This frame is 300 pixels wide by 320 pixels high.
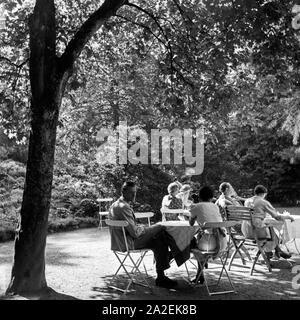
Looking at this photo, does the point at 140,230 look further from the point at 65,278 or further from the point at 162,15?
the point at 162,15

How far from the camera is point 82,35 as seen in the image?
22.7 feet

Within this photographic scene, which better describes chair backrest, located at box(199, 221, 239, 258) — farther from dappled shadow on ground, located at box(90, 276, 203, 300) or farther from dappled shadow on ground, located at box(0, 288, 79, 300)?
dappled shadow on ground, located at box(0, 288, 79, 300)

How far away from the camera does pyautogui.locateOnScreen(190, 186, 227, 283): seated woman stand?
6.88 metres

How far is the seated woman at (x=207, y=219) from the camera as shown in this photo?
271 inches

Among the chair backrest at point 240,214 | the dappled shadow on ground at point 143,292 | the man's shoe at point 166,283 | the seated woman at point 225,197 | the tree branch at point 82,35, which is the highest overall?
the tree branch at point 82,35

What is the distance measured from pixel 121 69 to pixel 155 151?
27.7 ft

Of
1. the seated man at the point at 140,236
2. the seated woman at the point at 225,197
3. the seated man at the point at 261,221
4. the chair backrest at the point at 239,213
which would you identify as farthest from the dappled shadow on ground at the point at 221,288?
the seated woman at the point at 225,197

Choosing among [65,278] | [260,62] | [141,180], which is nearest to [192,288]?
[65,278]

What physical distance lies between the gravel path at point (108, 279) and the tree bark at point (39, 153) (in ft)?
1.74

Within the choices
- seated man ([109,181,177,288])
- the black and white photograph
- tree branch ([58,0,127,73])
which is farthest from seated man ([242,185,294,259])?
tree branch ([58,0,127,73])

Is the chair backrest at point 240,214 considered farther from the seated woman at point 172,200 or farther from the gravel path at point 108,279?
the seated woman at point 172,200

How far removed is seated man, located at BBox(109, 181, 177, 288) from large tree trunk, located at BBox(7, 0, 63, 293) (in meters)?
1.04

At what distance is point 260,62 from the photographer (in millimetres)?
7988

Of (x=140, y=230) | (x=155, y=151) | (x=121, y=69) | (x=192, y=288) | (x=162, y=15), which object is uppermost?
(x=162, y=15)
